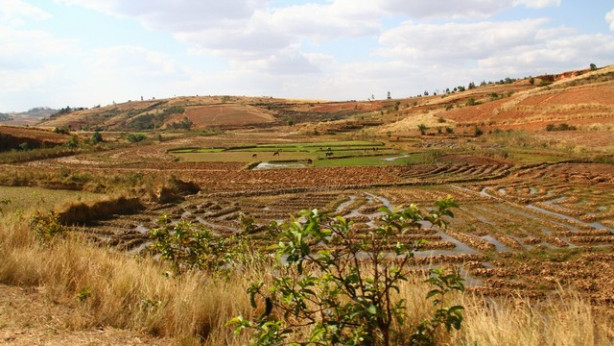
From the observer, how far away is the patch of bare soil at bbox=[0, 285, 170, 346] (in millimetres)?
3988

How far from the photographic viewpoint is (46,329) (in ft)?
13.8

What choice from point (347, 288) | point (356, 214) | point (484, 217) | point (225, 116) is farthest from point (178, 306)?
point (225, 116)

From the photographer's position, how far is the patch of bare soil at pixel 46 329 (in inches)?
157

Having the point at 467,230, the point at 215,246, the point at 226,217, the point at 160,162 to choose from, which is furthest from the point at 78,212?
the point at 160,162

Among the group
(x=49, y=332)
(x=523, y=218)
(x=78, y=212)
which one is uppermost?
(x=49, y=332)

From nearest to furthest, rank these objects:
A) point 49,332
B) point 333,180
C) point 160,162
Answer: point 49,332, point 333,180, point 160,162

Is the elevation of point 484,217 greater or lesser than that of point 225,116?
lesser

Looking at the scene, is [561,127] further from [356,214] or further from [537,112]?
[356,214]

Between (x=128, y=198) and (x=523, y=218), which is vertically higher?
(x=128, y=198)

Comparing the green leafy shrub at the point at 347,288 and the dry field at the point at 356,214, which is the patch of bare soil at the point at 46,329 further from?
the green leafy shrub at the point at 347,288

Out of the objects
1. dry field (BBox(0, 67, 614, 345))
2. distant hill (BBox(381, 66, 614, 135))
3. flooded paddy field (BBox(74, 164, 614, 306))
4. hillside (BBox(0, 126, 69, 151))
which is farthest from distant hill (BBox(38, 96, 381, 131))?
flooded paddy field (BBox(74, 164, 614, 306))

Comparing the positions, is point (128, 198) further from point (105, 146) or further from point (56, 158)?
point (105, 146)

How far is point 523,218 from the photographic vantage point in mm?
18062

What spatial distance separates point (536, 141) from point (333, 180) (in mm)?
23940
